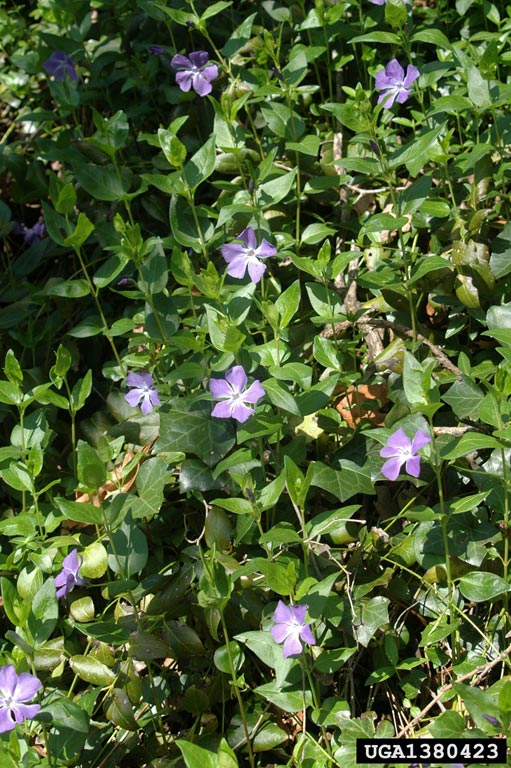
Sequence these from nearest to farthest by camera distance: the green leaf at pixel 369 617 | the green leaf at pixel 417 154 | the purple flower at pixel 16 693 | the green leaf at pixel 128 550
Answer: the purple flower at pixel 16 693 < the green leaf at pixel 369 617 < the green leaf at pixel 128 550 < the green leaf at pixel 417 154

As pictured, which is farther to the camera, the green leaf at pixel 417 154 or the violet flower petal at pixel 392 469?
the green leaf at pixel 417 154

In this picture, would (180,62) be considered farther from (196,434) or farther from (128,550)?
(128,550)

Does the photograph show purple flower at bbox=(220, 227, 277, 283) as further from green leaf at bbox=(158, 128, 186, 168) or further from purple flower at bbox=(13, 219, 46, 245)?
purple flower at bbox=(13, 219, 46, 245)

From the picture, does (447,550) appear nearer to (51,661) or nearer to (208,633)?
(208,633)

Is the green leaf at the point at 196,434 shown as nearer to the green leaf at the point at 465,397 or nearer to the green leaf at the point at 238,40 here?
the green leaf at the point at 465,397

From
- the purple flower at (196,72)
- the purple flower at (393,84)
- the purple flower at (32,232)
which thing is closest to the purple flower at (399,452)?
the purple flower at (393,84)

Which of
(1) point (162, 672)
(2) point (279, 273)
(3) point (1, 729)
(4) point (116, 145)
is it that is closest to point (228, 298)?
(2) point (279, 273)
